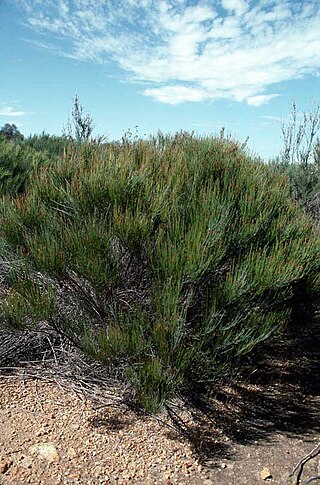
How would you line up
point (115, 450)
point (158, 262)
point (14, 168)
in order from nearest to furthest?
point (115, 450) → point (158, 262) → point (14, 168)

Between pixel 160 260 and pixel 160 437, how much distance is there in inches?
47.4

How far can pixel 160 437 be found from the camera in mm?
3656

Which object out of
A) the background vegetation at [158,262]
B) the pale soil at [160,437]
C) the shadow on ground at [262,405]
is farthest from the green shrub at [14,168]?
the shadow on ground at [262,405]

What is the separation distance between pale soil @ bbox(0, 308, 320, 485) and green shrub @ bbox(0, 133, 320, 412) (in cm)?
35

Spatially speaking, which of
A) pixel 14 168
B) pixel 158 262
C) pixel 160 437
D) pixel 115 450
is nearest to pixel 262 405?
pixel 160 437

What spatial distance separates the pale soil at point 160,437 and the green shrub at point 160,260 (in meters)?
0.35

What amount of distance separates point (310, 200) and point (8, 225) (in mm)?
7659

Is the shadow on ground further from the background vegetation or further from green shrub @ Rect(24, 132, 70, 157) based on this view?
green shrub @ Rect(24, 132, 70, 157)

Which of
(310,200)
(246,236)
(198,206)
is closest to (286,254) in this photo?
(246,236)

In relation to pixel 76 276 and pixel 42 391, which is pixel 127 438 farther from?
pixel 76 276

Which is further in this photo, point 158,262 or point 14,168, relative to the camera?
point 14,168

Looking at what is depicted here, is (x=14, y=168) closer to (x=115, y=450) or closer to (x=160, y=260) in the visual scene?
(x=160, y=260)

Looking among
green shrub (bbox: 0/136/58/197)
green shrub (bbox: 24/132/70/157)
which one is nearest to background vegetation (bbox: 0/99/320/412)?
green shrub (bbox: 0/136/58/197)

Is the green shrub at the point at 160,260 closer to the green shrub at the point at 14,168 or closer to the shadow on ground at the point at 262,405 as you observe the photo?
the shadow on ground at the point at 262,405
